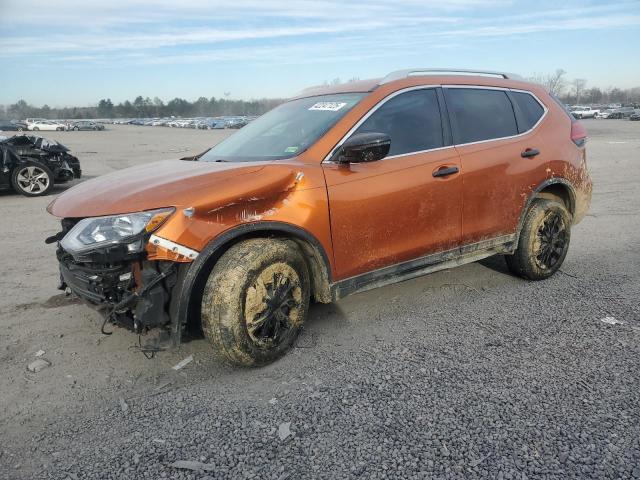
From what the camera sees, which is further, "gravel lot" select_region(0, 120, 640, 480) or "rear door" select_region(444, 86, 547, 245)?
"rear door" select_region(444, 86, 547, 245)

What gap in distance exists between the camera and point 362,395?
291 centimetres

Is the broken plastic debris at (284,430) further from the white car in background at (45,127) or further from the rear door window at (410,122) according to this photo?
the white car in background at (45,127)

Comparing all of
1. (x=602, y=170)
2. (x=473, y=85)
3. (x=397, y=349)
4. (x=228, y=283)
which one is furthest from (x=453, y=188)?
(x=602, y=170)

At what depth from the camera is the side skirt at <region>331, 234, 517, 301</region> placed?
11.7 ft

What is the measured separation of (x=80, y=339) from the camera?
3.69 meters

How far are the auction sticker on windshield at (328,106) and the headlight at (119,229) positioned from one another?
1.53m

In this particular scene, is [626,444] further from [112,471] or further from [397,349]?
[112,471]

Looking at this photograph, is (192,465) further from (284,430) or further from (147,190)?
(147,190)

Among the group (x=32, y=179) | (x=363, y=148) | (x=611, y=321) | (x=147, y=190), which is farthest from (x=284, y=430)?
(x=32, y=179)

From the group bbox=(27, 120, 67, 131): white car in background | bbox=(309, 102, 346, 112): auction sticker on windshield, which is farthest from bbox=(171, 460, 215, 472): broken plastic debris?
bbox=(27, 120, 67, 131): white car in background

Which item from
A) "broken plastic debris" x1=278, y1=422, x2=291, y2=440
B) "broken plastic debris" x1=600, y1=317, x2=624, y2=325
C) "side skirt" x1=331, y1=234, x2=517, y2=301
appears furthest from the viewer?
"broken plastic debris" x1=600, y1=317, x2=624, y2=325

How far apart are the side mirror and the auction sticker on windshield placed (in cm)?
45

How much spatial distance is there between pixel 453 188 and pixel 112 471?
292 cm

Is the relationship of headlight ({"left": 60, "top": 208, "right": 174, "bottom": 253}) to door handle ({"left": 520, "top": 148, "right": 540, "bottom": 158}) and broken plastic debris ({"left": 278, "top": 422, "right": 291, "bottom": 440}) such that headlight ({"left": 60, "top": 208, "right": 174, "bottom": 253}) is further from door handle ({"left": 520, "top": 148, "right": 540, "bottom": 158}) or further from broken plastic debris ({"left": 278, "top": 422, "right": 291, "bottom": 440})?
door handle ({"left": 520, "top": 148, "right": 540, "bottom": 158})
